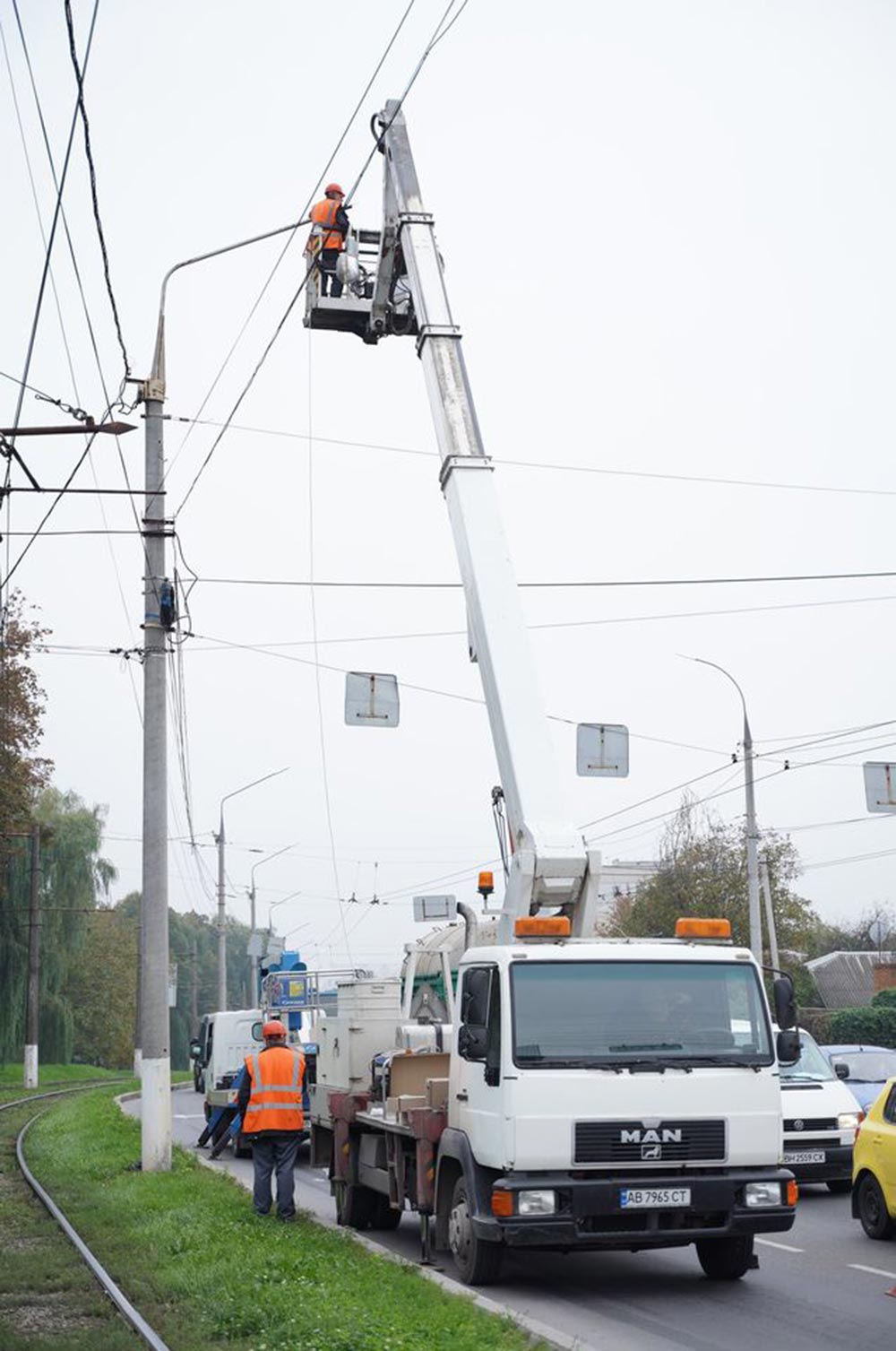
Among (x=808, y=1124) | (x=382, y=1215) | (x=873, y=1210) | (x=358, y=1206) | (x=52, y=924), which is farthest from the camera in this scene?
(x=52, y=924)

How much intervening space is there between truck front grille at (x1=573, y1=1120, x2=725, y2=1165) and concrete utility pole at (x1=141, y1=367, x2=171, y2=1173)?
8.77 metres

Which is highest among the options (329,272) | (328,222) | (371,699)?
(328,222)

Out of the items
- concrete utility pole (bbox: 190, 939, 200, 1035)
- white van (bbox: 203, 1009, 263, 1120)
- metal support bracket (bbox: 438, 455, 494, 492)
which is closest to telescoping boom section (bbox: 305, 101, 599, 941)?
metal support bracket (bbox: 438, 455, 494, 492)

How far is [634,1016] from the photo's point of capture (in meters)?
11.1

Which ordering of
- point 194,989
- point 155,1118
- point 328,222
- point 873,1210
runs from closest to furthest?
1. point 873,1210
2. point 328,222
3. point 155,1118
4. point 194,989

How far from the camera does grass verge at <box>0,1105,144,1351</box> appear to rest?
9.27 meters

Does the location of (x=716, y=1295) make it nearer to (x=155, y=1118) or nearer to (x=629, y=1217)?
(x=629, y=1217)

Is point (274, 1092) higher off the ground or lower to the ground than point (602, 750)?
lower

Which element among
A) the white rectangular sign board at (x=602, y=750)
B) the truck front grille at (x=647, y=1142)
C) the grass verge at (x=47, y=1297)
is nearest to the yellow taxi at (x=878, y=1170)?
the truck front grille at (x=647, y=1142)

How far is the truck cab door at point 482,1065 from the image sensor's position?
10930mm

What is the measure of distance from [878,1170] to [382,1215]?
4.37 meters

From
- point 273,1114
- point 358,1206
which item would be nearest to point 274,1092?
point 273,1114

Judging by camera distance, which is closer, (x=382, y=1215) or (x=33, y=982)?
(x=382, y=1215)

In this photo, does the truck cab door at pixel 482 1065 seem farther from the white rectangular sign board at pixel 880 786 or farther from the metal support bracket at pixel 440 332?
the white rectangular sign board at pixel 880 786
